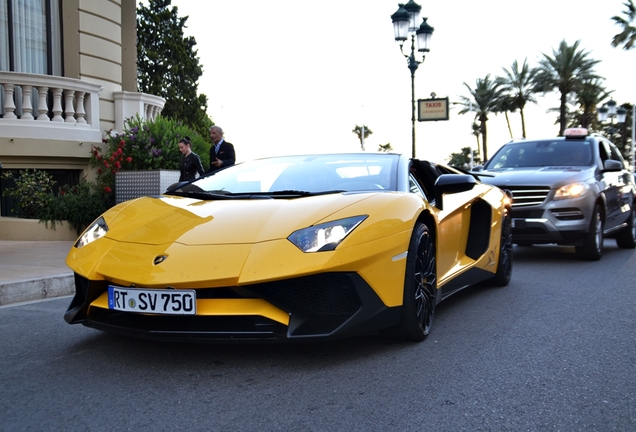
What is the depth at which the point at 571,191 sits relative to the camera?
28.3 ft

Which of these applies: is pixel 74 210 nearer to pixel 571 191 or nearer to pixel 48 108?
pixel 48 108

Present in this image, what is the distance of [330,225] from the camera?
3.66m

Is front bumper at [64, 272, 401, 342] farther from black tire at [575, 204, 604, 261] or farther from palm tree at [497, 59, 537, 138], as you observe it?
palm tree at [497, 59, 537, 138]

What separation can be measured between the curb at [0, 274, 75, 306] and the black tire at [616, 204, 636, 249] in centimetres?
779

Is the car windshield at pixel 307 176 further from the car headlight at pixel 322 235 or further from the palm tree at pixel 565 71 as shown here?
the palm tree at pixel 565 71

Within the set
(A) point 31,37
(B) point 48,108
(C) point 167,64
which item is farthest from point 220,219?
(C) point 167,64

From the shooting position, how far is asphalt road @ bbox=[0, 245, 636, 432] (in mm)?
2896

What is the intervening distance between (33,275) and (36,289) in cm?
37

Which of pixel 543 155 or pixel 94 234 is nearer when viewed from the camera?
pixel 94 234

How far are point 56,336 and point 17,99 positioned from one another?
8.49m

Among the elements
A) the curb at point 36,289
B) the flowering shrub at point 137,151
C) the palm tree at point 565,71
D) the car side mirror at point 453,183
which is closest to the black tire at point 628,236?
the car side mirror at point 453,183

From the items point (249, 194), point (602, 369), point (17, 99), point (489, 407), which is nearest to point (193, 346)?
point (249, 194)

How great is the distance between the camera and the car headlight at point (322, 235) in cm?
355

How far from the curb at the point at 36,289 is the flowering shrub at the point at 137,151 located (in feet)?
16.5
